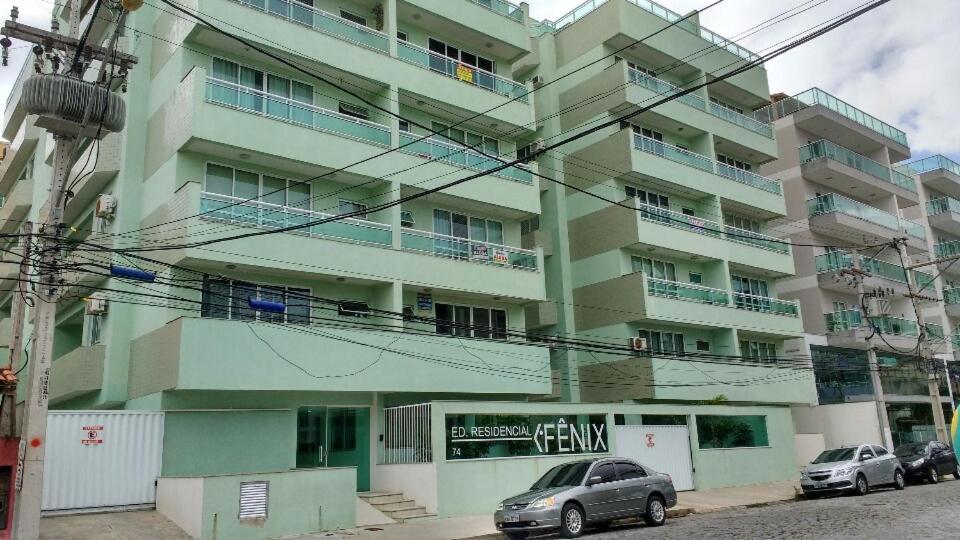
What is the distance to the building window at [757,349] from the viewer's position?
36.3 m

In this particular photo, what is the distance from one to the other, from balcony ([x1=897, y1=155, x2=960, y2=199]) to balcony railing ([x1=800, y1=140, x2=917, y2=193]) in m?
7.93

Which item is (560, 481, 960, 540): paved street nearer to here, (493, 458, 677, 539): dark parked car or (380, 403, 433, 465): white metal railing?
(493, 458, 677, 539): dark parked car

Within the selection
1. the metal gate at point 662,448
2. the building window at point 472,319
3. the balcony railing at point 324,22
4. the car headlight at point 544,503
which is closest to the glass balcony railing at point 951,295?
the metal gate at point 662,448

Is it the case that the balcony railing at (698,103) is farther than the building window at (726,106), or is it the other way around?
the building window at (726,106)

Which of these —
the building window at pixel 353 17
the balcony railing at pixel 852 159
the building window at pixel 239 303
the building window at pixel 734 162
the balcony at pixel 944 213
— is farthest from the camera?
the balcony at pixel 944 213

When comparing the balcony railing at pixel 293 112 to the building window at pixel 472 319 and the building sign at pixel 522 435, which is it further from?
the building sign at pixel 522 435

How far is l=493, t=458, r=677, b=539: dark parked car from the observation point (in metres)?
15.9

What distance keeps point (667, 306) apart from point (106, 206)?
67.2 ft

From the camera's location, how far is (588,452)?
2323 cm

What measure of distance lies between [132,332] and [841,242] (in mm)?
37039

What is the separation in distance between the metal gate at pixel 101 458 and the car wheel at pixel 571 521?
9825 millimetres

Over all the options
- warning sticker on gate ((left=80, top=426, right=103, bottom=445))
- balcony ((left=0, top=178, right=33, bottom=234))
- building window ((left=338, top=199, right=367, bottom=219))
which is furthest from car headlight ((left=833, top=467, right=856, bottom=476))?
balcony ((left=0, top=178, right=33, bottom=234))

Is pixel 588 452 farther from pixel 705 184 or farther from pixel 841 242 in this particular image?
pixel 841 242

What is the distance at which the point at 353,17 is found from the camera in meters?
26.5
